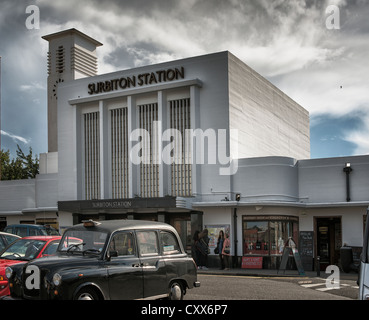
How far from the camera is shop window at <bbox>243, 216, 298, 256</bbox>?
81.7 feet

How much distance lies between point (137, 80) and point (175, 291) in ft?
64.1

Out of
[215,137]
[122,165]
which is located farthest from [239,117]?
[122,165]

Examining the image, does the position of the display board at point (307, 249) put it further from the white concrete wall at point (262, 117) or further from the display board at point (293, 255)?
the white concrete wall at point (262, 117)

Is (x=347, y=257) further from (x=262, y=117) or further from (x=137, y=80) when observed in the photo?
(x=262, y=117)

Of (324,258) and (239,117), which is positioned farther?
(239,117)

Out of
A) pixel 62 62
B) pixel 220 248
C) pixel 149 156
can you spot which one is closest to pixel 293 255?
pixel 220 248

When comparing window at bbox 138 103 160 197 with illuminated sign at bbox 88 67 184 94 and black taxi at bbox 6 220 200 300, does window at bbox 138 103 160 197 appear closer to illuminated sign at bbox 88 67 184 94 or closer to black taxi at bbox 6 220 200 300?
illuminated sign at bbox 88 67 184 94

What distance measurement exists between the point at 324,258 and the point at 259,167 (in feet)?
18.0

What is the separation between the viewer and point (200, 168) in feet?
88.8

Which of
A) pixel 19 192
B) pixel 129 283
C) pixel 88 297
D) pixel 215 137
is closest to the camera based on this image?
pixel 88 297

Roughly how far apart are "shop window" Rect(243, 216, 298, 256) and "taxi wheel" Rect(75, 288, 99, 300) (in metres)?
16.6

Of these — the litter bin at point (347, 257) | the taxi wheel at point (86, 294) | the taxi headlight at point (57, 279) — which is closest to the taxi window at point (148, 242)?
the taxi wheel at point (86, 294)

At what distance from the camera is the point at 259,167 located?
85.6 ft

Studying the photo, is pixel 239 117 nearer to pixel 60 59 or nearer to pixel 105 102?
pixel 105 102
